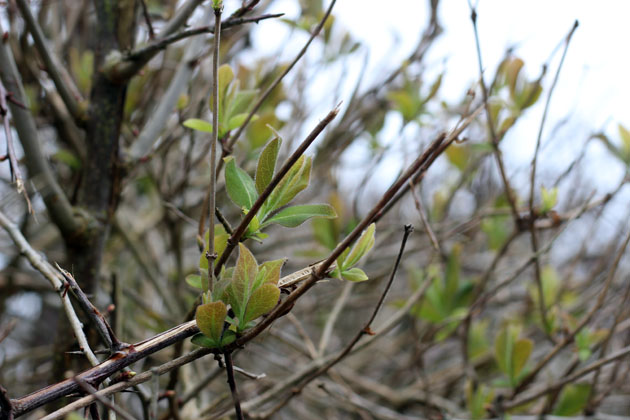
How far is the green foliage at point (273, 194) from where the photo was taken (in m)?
0.67

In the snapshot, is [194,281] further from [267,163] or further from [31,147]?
[31,147]

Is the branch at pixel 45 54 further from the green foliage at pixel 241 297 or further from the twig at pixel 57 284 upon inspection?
the green foliage at pixel 241 297

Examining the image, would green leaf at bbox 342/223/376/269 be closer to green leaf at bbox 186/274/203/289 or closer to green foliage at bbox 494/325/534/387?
green leaf at bbox 186/274/203/289

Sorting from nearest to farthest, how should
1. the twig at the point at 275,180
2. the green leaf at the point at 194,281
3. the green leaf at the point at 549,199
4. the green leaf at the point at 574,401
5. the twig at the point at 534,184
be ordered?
the twig at the point at 275,180, the green leaf at the point at 194,281, the twig at the point at 534,184, the green leaf at the point at 549,199, the green leaf at the point at 574,401

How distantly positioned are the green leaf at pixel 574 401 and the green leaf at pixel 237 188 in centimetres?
114

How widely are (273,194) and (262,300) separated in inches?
5.6

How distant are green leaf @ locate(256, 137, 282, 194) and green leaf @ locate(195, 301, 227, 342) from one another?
17 centimetres

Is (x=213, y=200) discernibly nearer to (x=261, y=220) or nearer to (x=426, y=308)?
(x=261, y=220)

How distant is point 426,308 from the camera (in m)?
1.50

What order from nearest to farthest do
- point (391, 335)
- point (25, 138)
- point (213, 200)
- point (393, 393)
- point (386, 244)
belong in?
point (213, 200) < point (25, 138) < point (393, 393) < point (386, 244) < point (391, 335)

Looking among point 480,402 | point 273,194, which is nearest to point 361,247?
point 273,194

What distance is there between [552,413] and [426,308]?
426 millimetres

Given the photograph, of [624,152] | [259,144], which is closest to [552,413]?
[624,152]

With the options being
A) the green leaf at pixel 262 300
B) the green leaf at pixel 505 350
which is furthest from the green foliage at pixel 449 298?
the green leaf at pixel 262 300
